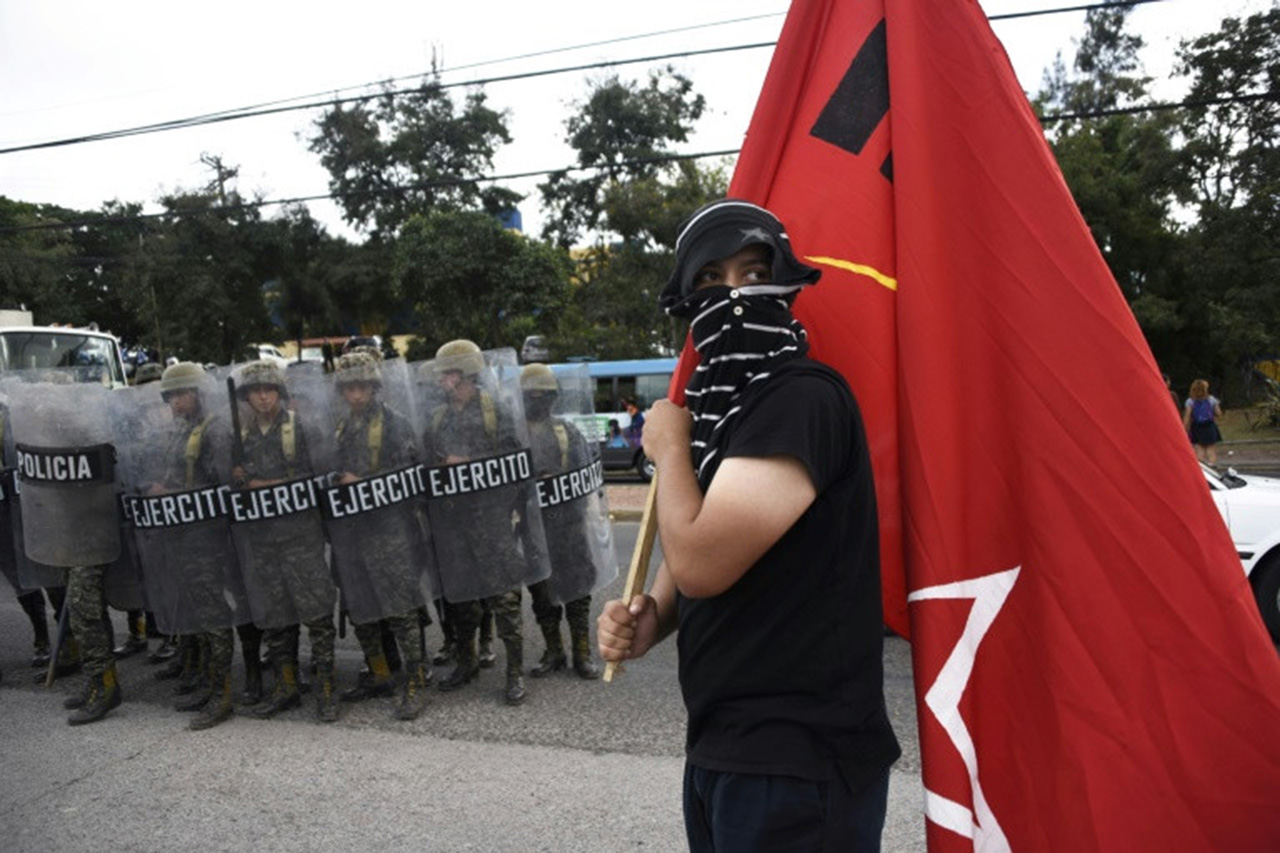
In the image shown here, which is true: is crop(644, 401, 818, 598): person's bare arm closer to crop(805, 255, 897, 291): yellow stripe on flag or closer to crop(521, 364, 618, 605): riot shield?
crop(805, 255, 897, 291): yellow stripe on flag

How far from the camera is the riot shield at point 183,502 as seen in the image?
18.6ft

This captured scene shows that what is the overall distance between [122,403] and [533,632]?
321cm

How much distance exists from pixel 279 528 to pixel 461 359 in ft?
4.63

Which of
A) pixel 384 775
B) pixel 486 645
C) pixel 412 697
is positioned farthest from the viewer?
pixel 486 645

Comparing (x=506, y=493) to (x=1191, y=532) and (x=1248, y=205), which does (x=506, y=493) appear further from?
(x=1248, y=205)

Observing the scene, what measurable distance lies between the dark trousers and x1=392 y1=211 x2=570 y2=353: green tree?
28065 millimetres

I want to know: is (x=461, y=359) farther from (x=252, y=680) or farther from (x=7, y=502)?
(x=7, y=502)

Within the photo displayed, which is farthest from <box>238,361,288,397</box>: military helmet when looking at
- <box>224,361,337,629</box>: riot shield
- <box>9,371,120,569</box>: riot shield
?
<box>9,371,120,569</box>: riot shield

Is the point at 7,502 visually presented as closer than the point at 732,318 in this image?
No

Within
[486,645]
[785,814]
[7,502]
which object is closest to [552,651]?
[486,645]

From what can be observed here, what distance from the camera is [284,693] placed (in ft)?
19.1

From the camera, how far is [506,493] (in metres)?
5.82

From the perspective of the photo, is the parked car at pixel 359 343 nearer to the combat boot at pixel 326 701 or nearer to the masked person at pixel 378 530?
the masked person at pixel 378 530

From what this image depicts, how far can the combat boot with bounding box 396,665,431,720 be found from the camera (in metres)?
5.51
